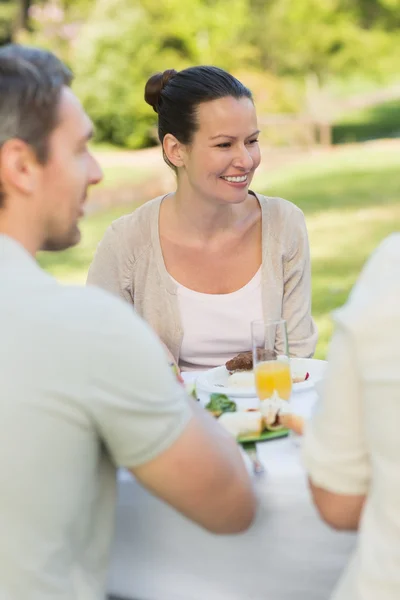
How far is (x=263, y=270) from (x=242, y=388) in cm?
88

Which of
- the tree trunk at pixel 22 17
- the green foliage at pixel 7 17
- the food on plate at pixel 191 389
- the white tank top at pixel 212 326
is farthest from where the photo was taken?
the tree trunk at pixel 22 17

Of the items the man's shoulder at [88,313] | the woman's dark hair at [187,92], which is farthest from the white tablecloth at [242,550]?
the woman's dark hair at [187,92]

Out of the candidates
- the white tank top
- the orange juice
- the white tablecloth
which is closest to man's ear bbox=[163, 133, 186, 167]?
the white tank top

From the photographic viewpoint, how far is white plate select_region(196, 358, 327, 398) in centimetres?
245

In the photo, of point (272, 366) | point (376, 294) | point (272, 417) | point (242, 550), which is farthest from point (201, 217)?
point (376, 294)

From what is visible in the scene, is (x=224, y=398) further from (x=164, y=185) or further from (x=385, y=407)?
(x=164, y=185)

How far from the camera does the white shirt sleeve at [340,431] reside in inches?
56.5

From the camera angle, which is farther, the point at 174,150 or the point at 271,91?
the point at 271,91

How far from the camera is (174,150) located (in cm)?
345

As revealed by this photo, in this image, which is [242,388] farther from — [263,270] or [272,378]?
[263,270]

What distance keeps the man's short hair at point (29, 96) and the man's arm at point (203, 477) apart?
1.61 ft

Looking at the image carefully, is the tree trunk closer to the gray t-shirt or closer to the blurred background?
the blurred background

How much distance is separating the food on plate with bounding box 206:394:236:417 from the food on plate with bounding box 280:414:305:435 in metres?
0.16

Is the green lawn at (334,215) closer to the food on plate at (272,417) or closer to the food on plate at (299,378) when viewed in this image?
the food on plate at (299,378)
